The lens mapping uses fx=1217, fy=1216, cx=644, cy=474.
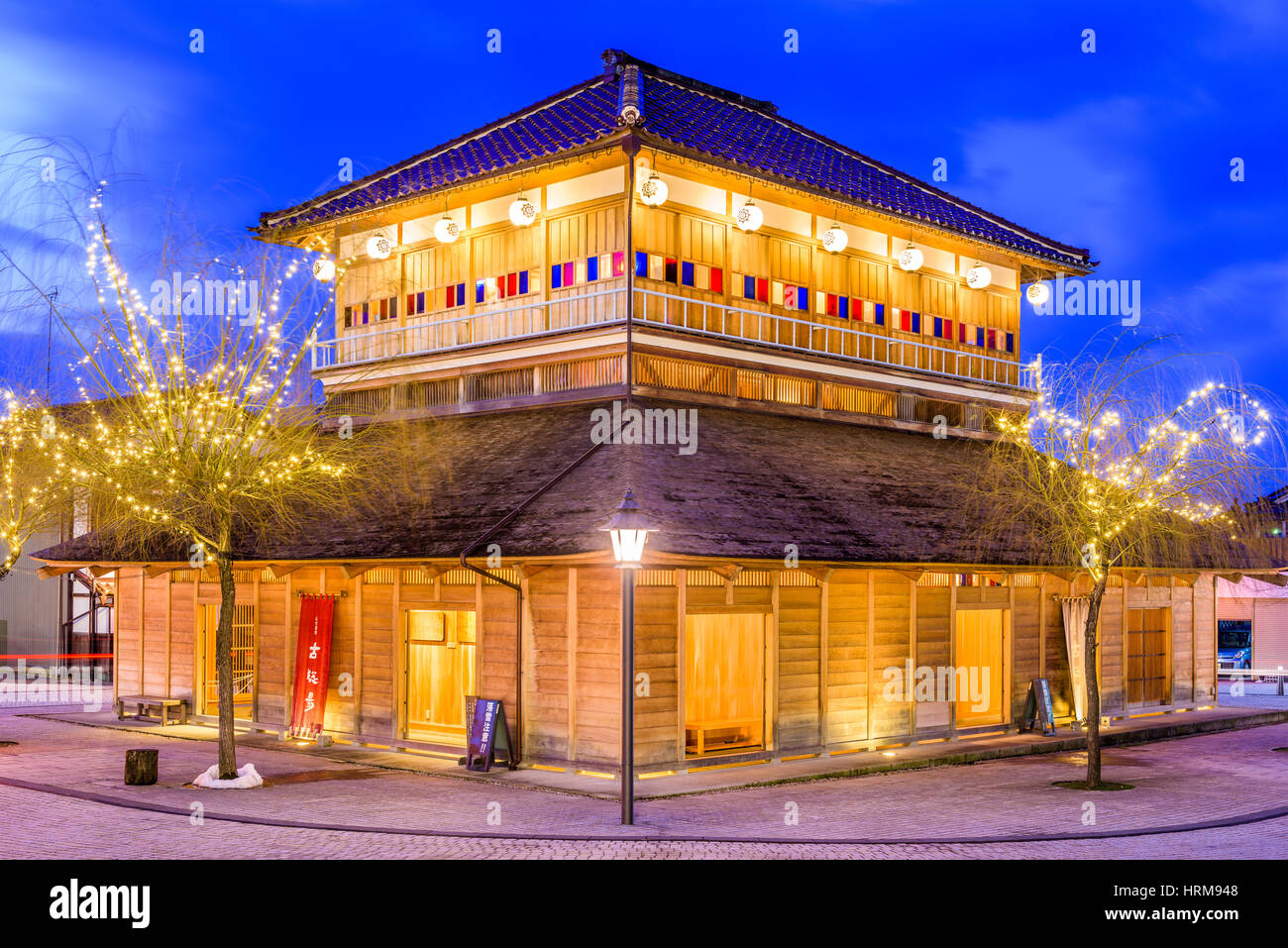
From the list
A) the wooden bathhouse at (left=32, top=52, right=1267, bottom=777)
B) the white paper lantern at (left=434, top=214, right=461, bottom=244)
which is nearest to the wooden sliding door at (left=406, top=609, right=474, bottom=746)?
the wooden bathhouse at (left=32, top=52, right=1267, bottom=777)

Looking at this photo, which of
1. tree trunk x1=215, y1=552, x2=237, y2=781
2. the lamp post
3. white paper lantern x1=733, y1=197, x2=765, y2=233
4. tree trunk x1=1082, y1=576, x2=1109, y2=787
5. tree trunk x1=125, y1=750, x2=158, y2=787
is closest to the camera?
the lamp post

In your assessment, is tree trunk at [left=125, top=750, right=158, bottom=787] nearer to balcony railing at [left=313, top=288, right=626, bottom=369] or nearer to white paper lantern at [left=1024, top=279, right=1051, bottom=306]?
balcony railing at [left=313, top=288, right=626, bottom=369]

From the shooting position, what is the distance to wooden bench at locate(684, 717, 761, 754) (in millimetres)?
19219

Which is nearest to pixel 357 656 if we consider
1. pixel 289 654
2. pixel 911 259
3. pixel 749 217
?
pixel 289 654

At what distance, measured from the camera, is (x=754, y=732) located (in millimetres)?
19906

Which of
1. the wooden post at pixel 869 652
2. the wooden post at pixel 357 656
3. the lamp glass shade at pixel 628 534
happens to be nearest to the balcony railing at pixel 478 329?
the wooden post at pixel 357 656

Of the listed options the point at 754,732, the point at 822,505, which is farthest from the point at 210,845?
the point at 822,505

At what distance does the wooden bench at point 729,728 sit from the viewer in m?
19.2

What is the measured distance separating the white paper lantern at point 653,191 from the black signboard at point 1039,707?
38.7 ft

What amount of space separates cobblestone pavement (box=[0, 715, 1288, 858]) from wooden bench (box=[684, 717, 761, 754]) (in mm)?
1808

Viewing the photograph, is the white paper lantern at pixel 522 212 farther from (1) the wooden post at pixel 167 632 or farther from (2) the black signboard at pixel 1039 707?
(2) the black signboard at pixel 1039 707

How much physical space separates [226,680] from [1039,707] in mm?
15074

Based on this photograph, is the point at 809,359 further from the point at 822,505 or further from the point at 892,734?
the point at 892,734

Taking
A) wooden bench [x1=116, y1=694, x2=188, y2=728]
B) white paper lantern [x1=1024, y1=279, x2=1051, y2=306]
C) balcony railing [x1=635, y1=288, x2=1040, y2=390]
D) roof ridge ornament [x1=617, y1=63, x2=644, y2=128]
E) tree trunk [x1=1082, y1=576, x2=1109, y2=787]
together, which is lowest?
wooden bench [x1=116, y1=694, x2=188, y2=728]
